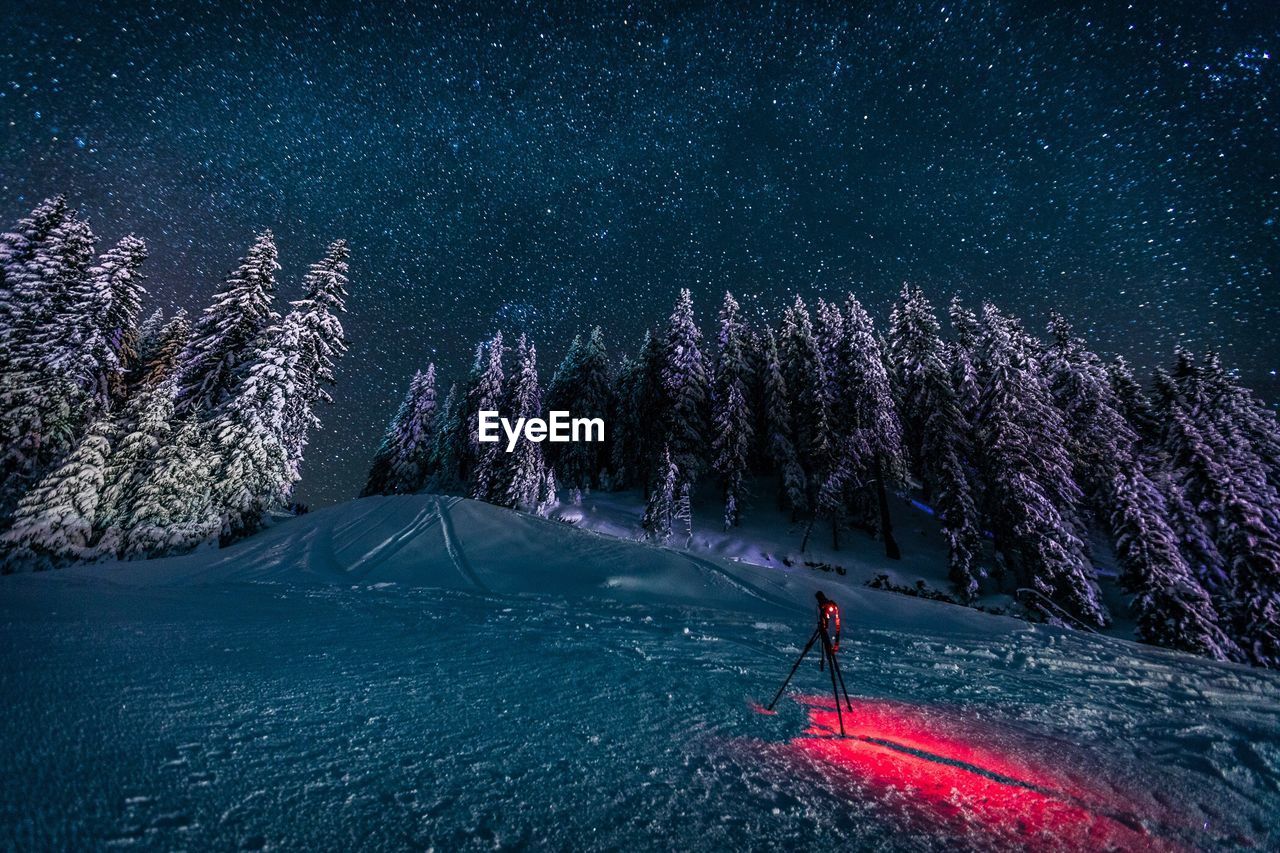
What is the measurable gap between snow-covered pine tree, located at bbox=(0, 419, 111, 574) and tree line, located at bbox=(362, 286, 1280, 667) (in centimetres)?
1902

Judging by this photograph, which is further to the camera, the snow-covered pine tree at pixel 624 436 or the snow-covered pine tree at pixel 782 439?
the snow-covered pine tree at pixel 624 436

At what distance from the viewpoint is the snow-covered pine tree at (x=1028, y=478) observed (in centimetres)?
2194

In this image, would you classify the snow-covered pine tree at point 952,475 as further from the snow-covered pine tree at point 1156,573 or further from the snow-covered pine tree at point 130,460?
the snow-covered pine tree at point 130,460

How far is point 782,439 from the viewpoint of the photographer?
34781 millimetres

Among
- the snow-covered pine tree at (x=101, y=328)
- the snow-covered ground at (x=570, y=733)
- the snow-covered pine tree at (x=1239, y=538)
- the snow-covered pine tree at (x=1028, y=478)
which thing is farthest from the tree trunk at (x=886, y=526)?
the snow-covered pine tree at (x=101, y=328)

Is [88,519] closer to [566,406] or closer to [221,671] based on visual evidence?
[221,671]

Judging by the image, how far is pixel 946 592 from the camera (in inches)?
1003

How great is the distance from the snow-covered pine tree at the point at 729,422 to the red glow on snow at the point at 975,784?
25.9 m

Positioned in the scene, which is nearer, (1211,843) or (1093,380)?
(1211,843)

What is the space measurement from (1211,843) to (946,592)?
24.3m

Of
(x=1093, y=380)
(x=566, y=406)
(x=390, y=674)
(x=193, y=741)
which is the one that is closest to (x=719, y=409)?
(x=566, y=406)

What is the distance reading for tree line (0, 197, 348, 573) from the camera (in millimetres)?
19297

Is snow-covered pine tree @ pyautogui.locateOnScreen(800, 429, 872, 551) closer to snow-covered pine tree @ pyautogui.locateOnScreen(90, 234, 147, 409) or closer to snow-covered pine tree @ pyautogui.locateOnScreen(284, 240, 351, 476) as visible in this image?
snow-covered pine tree @ pyautogui.locateOnScreen(284, 240, 351, 476)

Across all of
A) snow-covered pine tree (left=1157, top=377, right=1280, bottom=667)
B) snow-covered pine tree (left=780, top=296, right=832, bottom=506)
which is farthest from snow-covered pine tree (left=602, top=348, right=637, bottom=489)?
snow-covered pine tree (left=1157, top=377, right=1280, bottom=667)
